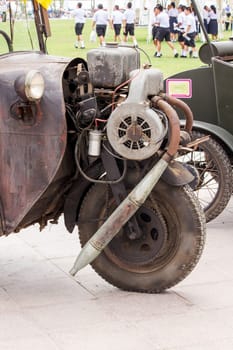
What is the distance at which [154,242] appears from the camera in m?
4.97

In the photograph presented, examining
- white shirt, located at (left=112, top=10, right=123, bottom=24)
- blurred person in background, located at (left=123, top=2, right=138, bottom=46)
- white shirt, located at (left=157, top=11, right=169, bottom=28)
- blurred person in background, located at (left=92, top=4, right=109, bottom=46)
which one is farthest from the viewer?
white shirt, located at (left=112, top=10, right=123, bottom=24)

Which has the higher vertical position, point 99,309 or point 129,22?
point 99,309

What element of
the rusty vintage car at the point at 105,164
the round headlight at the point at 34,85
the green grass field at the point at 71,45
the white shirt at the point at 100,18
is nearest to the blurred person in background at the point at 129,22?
the green grass field at the point at 71,45

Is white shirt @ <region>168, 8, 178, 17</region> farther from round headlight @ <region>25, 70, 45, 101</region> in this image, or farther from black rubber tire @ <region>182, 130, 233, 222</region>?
round headlight @ <region>25, 70, 45, 101</region>

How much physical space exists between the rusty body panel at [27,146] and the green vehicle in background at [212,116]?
239 cm

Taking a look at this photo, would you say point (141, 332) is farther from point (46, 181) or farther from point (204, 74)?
point (204, 74)

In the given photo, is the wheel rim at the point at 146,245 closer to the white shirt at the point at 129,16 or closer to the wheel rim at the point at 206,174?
the wheel rim at the point at 206,174

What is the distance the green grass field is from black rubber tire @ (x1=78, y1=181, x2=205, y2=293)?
4.10 feet

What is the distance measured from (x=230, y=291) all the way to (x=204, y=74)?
262 centimetres

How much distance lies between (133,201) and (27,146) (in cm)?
69

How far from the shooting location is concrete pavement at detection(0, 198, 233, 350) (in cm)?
428

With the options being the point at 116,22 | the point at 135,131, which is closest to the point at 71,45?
the point at 116,22

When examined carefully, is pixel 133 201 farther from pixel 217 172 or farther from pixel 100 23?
pixel 100 23

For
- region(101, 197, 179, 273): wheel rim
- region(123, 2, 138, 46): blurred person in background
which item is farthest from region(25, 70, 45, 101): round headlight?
region(123, 2, 138, 46): blurred person in background
